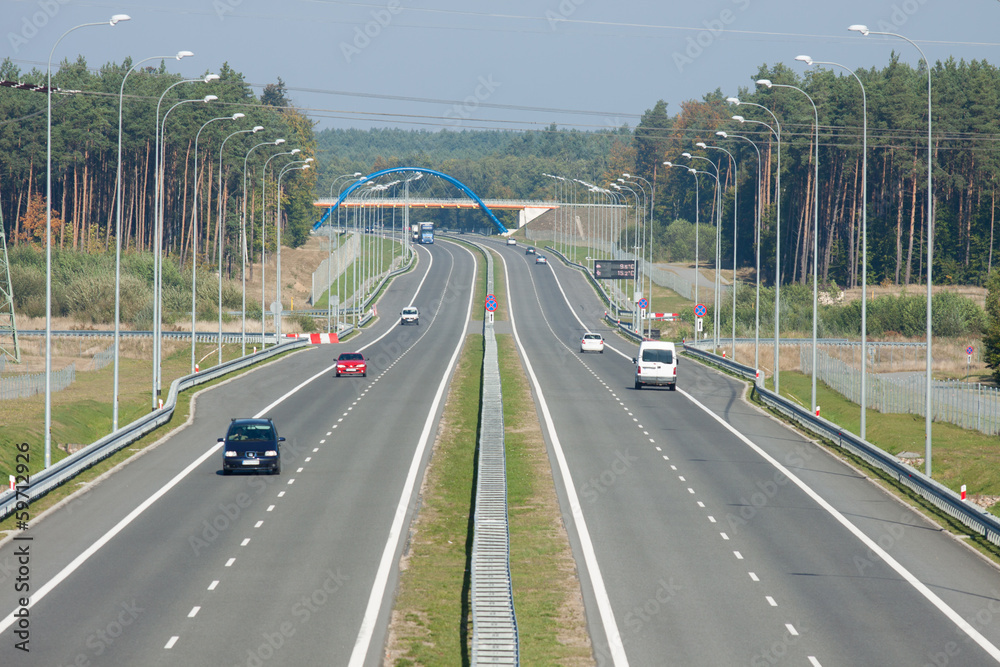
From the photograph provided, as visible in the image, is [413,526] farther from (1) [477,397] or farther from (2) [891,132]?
(2) [891,132]

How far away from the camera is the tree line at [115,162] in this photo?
11525 cm

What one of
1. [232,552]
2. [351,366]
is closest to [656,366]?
[351,366]

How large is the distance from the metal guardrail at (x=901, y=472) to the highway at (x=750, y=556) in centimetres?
77

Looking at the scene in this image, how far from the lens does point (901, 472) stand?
101 ft

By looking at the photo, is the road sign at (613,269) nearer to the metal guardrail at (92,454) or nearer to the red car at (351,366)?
the red car at (351,366)

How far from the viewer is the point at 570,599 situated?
20125mm

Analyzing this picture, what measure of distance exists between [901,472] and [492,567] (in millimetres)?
15325

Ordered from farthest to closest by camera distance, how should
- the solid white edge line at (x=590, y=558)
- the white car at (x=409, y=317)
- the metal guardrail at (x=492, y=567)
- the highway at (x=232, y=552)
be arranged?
1. the white car at (x=409, y=317)
2. the solid white edge line at (x=590, y=558)
3. the highway at (x=232, y=552)
4. the metal guardrail at (x=492, y=567)

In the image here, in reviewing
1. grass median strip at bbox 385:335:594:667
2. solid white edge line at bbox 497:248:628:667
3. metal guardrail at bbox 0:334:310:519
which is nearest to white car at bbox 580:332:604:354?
metal guardrail at bbox 0:334:310:519

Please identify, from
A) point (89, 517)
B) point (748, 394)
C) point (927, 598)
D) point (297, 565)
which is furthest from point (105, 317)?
point (927, 598)

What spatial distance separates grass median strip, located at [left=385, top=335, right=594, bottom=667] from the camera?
17641mm

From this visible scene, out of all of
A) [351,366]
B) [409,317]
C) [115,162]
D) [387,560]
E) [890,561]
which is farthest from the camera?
[115,162]

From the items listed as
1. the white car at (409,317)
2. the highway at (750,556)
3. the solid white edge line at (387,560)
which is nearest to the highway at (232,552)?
the solid white edge line at (387,560)

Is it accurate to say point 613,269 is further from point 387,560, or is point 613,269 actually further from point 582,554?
point 387,560
